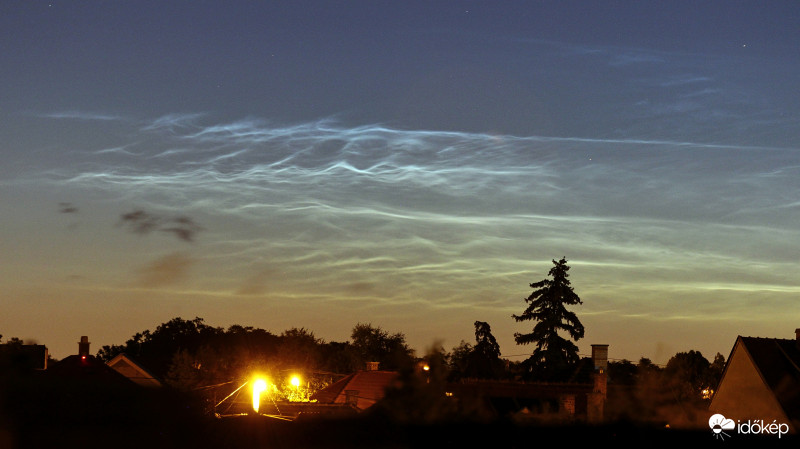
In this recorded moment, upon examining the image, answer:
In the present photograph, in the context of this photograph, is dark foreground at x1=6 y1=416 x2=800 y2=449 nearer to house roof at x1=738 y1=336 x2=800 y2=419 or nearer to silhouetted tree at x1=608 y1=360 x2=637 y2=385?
house roof at x1=738 y1=336 x2=800 y2=419

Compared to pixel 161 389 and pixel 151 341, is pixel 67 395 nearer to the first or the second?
pixel 161 389

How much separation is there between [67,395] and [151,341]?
334ft

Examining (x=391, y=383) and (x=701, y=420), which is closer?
(x=391, y=383)

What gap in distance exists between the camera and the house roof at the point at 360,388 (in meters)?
52.7

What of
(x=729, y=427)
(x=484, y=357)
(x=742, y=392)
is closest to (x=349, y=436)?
(x=729, y=427)

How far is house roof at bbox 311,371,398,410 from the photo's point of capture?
5266 cm

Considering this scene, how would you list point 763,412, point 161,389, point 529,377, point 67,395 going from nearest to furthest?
1. point 67,395
2. point 161,389
3. point 763,412
4. point 529,377

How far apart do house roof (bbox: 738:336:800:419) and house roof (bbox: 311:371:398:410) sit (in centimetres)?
2073

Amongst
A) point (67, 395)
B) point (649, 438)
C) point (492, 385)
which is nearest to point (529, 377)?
point (492, 385)

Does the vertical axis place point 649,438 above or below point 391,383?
below

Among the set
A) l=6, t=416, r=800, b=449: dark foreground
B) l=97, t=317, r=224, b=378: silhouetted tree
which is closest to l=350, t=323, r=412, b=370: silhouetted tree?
l=97, t=317, r=224, b=378: silhouetted tree

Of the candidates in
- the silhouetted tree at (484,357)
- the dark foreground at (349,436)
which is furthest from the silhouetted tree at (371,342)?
the dark foreground at (349,436)

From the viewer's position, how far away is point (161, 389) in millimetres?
15539

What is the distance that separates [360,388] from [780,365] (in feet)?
81.4
